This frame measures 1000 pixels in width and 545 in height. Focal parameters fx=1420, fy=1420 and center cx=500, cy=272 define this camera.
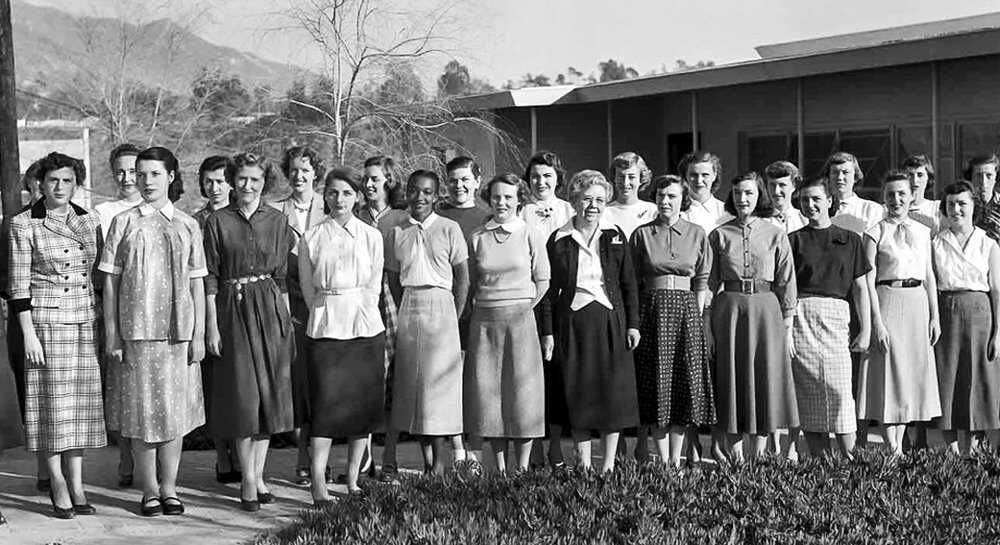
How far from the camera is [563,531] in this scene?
18.6 feet

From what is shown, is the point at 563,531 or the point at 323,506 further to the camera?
the point at 323,506

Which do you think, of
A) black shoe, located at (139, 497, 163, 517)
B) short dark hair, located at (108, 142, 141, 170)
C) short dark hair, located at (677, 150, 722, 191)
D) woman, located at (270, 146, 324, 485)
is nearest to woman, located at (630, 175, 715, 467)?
short dark hair, located at (677, 150, 722, 191)

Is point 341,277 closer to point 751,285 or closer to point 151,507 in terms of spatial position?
point 151,507

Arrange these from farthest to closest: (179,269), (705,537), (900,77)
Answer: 1. (900,77)
2. (179,269)
3. (705,537)

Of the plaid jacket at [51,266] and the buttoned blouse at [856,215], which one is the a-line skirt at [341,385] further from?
the buttoned blouse at [856,215]

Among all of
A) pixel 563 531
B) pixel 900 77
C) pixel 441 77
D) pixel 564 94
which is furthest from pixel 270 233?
pixel 564 94

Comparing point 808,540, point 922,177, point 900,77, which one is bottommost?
point 808,540

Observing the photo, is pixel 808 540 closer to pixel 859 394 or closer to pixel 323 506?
pixel 323 506

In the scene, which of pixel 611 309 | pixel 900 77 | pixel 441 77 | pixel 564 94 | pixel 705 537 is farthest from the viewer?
pixel 564 94

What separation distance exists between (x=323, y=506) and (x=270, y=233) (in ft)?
7.11

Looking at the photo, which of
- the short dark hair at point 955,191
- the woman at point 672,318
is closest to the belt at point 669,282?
the woman at point 672,318

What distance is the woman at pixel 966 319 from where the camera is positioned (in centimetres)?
909

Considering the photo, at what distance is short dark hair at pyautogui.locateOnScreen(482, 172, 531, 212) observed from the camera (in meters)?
8.40

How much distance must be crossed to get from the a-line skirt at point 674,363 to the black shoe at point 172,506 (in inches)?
109
